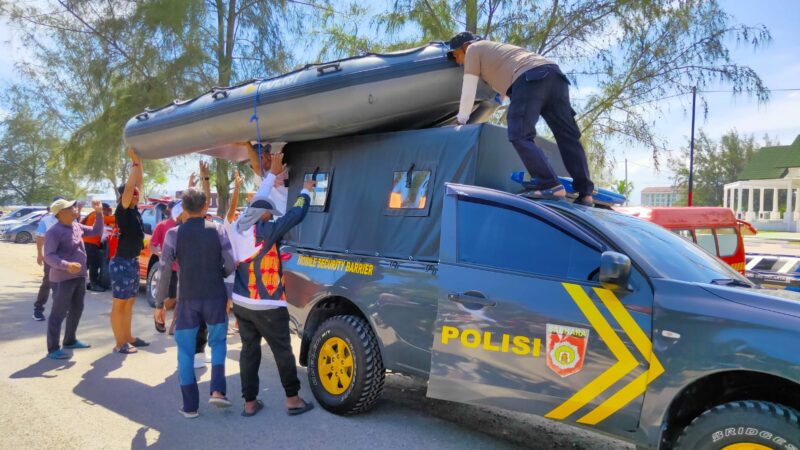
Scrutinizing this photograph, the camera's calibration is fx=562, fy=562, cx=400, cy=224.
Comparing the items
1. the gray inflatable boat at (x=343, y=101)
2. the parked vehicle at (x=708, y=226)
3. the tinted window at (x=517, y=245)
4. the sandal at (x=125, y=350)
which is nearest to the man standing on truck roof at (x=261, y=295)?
the gray inflatable boat at (x=343, y=101)

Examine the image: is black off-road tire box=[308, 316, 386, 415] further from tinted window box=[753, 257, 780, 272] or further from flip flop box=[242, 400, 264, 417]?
tinted window box=[753, 257, 780, 272]

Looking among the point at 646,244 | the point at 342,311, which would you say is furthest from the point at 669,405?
the point at 342,311

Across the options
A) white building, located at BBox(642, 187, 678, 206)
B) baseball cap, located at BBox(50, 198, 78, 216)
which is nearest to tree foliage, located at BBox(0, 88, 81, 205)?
baseball cap, located at BBox(50, 198, 78, 216)

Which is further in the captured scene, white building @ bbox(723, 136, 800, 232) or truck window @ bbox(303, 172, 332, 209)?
white building @ bbox(723, 136, 800, 232)

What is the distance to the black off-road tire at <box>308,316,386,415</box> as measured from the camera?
4152mm

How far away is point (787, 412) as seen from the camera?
255 cm

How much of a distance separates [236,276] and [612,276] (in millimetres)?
2812

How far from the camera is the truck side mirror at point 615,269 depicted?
288 cm

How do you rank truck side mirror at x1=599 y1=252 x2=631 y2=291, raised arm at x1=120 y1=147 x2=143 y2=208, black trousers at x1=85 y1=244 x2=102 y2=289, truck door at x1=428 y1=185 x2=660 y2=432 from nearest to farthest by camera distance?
truck side mirror at x1=599 y1=252 x2=631 y2=291, truck door at x1=428 y1=185 x2=660 y2=432, raised arm at x1=120 y1=147 x2=143 y2=208, black trousers at x1=85 y1=244 x2=102 y2=289

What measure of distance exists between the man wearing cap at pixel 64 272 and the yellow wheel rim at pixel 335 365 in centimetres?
318

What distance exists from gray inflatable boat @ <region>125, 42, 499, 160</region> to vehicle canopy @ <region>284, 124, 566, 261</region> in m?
0.25

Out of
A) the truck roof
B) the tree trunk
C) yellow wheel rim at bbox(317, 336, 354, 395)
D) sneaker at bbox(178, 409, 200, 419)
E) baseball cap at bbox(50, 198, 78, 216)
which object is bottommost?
sneaker at bbox(178, 409, 200, 419)

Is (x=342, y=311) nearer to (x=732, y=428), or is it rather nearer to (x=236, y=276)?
(x=236, y=276)

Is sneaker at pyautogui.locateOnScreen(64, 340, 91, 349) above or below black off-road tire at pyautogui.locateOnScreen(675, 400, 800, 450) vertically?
below
